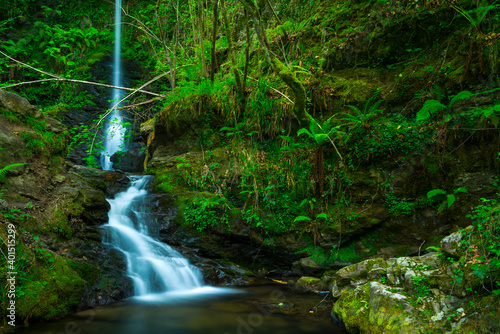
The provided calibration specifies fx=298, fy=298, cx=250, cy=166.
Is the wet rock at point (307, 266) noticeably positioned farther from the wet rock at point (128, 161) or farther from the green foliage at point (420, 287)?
the wet rock at point (128, 161)

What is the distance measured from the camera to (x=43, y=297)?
412 centimetres

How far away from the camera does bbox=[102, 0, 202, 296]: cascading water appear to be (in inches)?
223

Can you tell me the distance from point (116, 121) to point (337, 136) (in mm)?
10413

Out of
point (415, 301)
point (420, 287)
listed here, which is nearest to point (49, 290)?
point (415, 301)

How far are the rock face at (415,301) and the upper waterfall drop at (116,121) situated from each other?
803 centimetres

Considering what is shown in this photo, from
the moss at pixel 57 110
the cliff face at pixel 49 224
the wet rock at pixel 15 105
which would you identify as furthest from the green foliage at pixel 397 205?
the moss at pixel 57 110

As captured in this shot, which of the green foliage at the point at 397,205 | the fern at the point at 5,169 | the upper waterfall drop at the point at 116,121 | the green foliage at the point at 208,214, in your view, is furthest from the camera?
the upper waterfall drop at the point at 116,121

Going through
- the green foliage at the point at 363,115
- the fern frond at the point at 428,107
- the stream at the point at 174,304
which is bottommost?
the stream at the point at 174,304

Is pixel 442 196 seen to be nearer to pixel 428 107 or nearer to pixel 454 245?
pixel 428 107

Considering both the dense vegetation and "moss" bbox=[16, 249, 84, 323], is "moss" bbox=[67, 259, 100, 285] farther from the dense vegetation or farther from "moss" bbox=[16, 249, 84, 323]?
the dense vegetation

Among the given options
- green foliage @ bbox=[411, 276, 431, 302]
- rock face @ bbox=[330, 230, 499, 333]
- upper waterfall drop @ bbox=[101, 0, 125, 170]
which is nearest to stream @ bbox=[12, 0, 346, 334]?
rock face @ bbox=[330, 230, 499, 333]

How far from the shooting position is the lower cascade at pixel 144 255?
5.67m

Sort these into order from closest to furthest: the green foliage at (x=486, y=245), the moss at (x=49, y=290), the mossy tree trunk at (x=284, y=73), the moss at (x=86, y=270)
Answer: the green foliage at (x=486, y=245)
the moss at (x=49, y=290)
the moss at (x=86, y=270)
the mossy tree trunk at (x=284, y=73)

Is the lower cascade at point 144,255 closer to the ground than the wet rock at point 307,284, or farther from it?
farther from it
